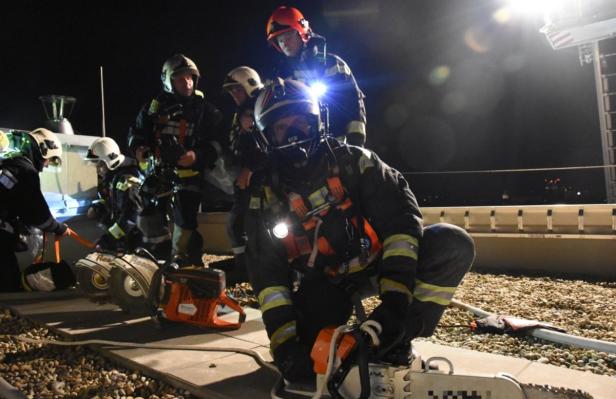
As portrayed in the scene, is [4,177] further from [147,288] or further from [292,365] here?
[292,365]

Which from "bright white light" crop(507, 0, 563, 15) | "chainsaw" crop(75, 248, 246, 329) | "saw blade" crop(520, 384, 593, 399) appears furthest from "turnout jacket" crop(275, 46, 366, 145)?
"bright white light" crop(507, 0, 563, 15)

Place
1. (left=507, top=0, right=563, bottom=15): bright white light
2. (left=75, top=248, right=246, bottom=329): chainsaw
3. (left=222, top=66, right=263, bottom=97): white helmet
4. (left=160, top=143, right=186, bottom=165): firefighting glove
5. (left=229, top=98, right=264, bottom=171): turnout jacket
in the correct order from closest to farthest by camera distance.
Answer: (left=75, top=248, right=246, bottom=329): chainsaw → (left=160, top=143, right=186, bottom=165): firefighting glove → (left=229, top=98, right=264, bottom=171): turnout jacket → (left=222, top=66, right=263, bottom=97): white helmet → (left=507, top=0, right=563, bottom=15): bright white light

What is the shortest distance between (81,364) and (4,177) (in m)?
2.69

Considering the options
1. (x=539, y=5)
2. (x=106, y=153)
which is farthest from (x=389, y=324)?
(x=539, y=5)

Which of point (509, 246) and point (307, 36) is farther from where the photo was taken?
point (509, 246)

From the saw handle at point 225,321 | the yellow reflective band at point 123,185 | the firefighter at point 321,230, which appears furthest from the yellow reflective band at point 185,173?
the firefighter at point 321,230

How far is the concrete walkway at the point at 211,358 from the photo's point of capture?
87.5 inches

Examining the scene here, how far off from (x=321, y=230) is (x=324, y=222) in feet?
0.13

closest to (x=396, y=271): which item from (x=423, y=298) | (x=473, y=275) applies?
(x=423, y=298)

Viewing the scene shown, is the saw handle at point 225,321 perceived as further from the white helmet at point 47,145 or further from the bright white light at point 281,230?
the white helmet at point 47,145

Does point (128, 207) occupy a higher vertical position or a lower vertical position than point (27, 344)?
higher

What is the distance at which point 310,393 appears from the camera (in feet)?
6.48

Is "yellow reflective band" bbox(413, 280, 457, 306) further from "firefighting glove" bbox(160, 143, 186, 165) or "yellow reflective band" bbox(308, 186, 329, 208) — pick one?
"firefighting glove" bbox(160, 143, 186, 165)

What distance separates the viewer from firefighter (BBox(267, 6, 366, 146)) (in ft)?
13.3
